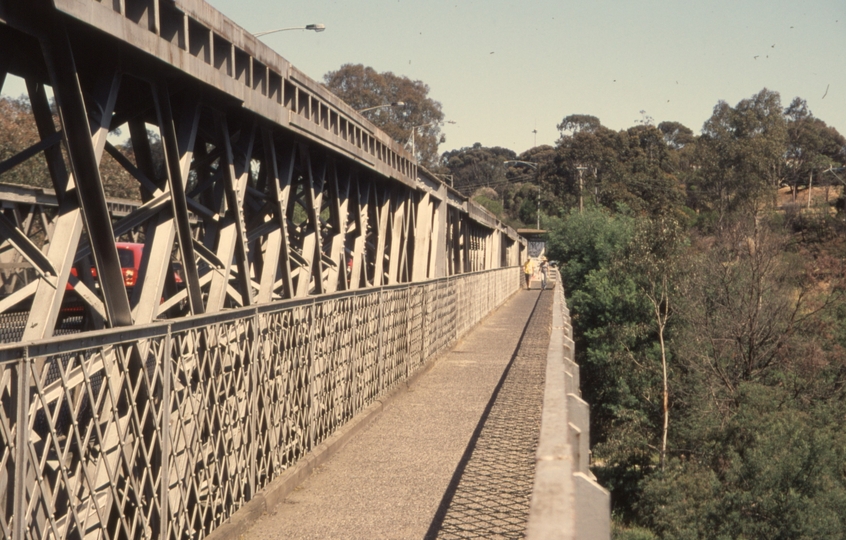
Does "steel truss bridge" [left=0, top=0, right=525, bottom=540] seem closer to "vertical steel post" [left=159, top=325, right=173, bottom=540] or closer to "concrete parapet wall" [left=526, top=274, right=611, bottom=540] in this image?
"vertical steel post" [left=159, top=325, right=173, bottom=540]

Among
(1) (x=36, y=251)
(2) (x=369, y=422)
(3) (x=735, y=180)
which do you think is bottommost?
(2) (x=369, y=422)

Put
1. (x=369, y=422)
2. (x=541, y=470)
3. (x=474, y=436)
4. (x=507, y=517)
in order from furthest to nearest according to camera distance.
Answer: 1. (x=369, y=422)
2. (x=474, y=436)
3. (x=507, y=517)
4. (x=541, y=470)

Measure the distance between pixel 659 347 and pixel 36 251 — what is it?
162ft

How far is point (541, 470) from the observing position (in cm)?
213

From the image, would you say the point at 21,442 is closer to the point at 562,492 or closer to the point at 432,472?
the point at 562,492

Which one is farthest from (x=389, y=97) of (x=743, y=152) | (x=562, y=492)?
(x=562, y=492)

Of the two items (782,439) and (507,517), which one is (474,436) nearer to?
(507,517)

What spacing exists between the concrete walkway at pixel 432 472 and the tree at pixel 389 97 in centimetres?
5018

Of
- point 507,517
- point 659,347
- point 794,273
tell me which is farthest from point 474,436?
point 794,273

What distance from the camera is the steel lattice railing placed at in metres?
3.61

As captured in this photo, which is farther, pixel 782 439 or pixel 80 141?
pixel 782 439

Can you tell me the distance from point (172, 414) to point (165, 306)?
1.56m

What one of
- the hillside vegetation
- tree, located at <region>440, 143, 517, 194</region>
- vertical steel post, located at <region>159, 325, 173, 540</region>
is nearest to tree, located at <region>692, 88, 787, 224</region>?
the hillside vegetation

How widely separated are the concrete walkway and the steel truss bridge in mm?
372
